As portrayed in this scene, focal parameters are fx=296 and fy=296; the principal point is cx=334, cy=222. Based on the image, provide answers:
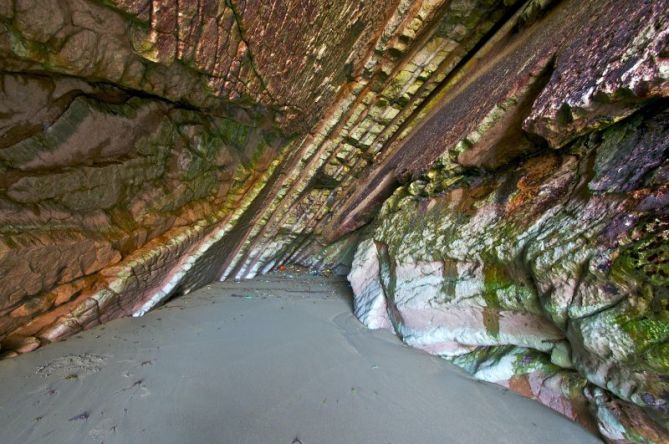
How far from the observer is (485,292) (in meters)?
3.18

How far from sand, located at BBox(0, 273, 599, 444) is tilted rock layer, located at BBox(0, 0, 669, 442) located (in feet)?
1.23

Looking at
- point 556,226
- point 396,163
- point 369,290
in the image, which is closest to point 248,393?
point 369,290

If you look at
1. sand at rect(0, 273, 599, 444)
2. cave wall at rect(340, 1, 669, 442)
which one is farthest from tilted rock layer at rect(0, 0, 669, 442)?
sand at rect(0, 273, 599, 444)

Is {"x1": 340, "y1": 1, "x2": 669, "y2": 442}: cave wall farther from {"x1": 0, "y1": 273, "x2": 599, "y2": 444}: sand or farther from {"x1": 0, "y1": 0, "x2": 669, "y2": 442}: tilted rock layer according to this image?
{"x1": 0, "y1": 273, "x2": 599, "y2": 444}: sand

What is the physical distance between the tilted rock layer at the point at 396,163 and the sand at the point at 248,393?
37 cm

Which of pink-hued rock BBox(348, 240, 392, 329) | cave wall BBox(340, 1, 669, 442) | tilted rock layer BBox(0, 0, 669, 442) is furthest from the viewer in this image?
pink-hued rock BBox(348, 240, 392, 329)

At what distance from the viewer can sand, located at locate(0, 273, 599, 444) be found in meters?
2.37

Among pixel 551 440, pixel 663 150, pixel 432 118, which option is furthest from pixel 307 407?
pixel 432 118

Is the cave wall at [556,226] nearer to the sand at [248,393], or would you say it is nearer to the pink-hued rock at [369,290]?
the pink-hued rock at [369,290]

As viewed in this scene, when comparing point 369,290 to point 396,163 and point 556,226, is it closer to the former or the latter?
point 396,163

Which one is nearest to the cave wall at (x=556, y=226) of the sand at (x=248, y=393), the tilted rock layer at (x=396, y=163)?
the tilted rock layer at (x=396, y=163)

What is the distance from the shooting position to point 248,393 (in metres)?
2.76

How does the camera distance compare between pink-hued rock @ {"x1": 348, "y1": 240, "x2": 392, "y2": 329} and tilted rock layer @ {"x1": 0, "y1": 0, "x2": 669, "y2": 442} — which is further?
pink-hued rock @ {"x1": 348, "y1": 240, "x2": 392, "y2": 329}

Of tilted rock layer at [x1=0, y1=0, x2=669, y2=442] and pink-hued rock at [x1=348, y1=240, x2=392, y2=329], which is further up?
tilted rock layer at [x1=0, y1=0, x2=669, y2=442]
